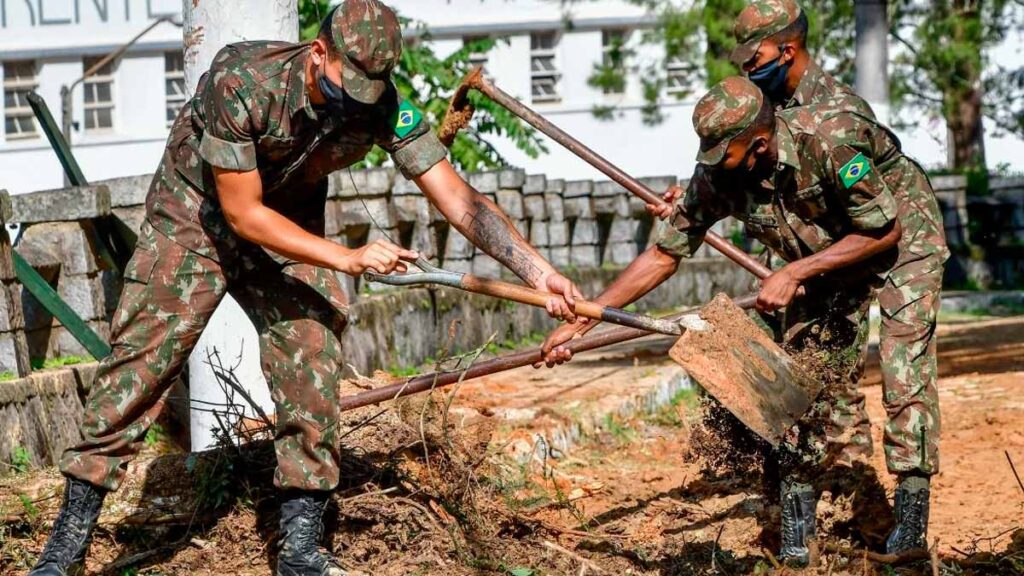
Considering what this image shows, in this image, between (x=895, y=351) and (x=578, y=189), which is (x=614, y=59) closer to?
(x=578, y=189)

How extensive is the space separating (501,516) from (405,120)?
164 centimetres

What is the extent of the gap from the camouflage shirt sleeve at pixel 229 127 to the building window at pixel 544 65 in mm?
24523

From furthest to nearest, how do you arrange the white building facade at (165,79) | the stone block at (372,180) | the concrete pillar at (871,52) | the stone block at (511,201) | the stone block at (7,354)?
the white building facade at (165,79), the concrete pillar at (871,52), the stone block at (511,201), the stone block at (372,180), the stone block at (7,354)

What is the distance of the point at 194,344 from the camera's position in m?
5.25

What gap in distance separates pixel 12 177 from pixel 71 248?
853 inches

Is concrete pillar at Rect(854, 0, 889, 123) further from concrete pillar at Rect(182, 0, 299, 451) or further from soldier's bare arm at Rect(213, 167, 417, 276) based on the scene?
soldier's bare arm at Rect(213, 167, 417, 276)

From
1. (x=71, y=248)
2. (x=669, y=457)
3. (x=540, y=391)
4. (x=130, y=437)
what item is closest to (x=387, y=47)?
(x=130, y=437)

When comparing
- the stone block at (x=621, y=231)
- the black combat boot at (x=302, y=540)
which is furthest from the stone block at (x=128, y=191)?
the stone block at (x=621, y=231)

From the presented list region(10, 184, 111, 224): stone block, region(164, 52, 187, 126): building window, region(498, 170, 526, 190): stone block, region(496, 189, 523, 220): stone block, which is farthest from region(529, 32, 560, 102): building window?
region(10, 184, 111, 224): stone block

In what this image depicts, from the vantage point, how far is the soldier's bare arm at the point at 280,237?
15.9 feet

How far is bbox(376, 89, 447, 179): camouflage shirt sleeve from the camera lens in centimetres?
517

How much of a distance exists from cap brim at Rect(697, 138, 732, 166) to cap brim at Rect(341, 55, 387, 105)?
1.17 m

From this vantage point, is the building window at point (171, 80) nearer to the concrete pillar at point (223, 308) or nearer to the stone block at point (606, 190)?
the stone block at point (606, 190)

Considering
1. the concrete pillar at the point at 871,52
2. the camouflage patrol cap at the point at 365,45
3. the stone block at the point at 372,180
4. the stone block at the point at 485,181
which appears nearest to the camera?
the camouflage patrol cap at the point at 365,45
